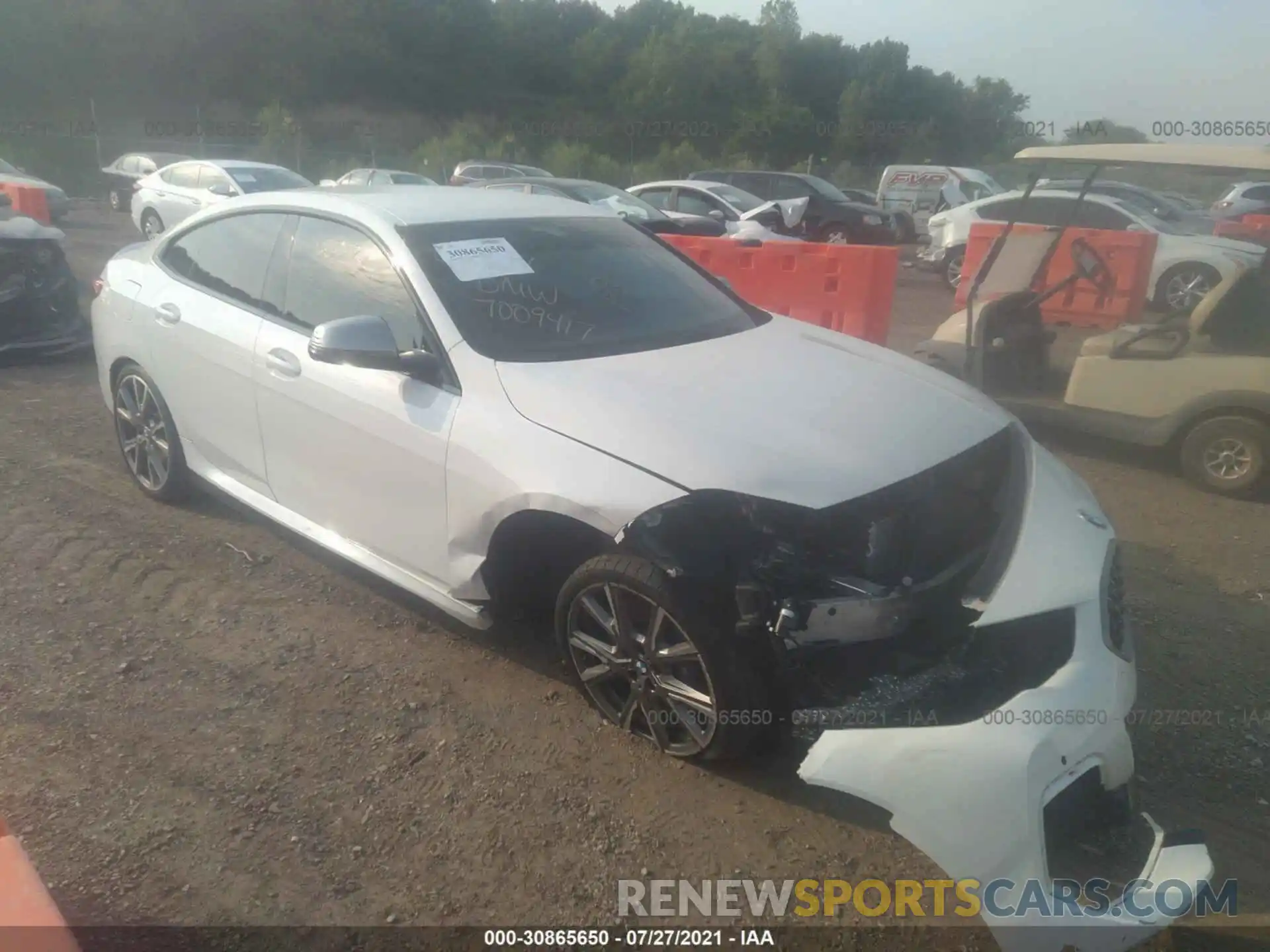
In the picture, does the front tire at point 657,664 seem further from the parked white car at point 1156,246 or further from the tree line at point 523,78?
the tree line at point 523,78

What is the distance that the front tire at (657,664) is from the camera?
2793mm

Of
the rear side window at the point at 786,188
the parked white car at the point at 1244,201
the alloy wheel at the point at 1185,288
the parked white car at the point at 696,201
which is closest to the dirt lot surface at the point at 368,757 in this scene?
the alloy wheel at the point at 1185,288

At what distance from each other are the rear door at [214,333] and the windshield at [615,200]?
10.5 meters

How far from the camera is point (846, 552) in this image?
2789 millimetres

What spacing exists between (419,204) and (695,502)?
2003 millimetres

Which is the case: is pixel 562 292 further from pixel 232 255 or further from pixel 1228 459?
pixel 1228 459

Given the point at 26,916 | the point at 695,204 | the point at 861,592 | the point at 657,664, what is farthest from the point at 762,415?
the point at 695,204

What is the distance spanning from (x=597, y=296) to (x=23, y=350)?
5.94m

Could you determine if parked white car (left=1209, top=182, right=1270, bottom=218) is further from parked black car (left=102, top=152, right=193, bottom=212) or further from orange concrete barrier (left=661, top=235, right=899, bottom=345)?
parked black car (left=102, top=152, right=193, bottom=212)

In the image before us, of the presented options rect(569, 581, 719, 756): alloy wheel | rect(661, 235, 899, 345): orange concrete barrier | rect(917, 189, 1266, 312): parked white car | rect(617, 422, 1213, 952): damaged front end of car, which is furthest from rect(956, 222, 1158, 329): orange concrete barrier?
rect(569, 581, 719, 756): alloy wheel

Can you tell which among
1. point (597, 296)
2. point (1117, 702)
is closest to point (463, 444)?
point (597, 296)

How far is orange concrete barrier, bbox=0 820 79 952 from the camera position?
5.82ft

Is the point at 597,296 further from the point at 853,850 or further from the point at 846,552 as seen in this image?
the point at 853,850

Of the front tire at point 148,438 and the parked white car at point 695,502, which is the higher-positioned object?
the parked white car at point 695,502
